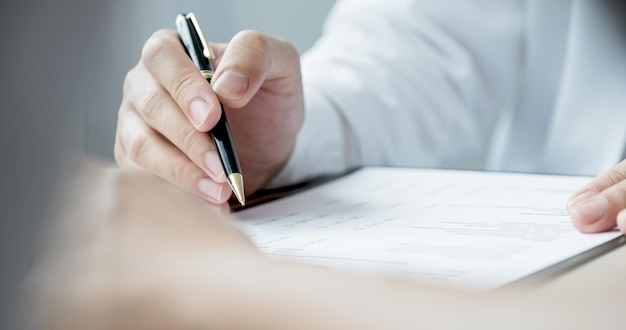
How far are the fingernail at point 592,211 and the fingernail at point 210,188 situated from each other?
0.20 m

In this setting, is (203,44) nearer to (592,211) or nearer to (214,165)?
(214,165)

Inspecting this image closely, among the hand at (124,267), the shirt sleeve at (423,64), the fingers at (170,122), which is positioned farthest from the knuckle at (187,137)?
the shirt sleeve at (423,64)

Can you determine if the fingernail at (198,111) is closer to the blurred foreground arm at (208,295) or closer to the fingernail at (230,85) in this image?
the fingernail at (230,85)

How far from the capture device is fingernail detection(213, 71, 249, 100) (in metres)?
Answer: 0.44

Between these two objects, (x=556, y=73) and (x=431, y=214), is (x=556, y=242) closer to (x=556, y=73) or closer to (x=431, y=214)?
(x=431, y=214)

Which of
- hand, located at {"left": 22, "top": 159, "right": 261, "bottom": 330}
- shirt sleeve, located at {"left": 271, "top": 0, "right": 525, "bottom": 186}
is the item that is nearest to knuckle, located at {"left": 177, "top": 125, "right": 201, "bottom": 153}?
hand, located at {"left": 22, "top": 159, "right": 261, "bottom": 330}

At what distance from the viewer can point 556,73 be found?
77 cm

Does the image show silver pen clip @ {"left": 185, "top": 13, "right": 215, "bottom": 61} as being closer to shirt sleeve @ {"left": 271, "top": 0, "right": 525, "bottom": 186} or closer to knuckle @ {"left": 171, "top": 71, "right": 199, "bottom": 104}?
knuckle @ {"left": 171, "top": 71, "right": 199, "bottom": 104}

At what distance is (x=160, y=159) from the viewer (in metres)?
0.46

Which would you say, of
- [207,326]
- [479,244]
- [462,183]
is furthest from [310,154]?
[207,326]

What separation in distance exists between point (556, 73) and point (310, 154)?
12.1 inches

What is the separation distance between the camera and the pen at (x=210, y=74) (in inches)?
16.1

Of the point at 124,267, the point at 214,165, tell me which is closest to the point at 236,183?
the point at 214,165

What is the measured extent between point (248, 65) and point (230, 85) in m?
0.03
